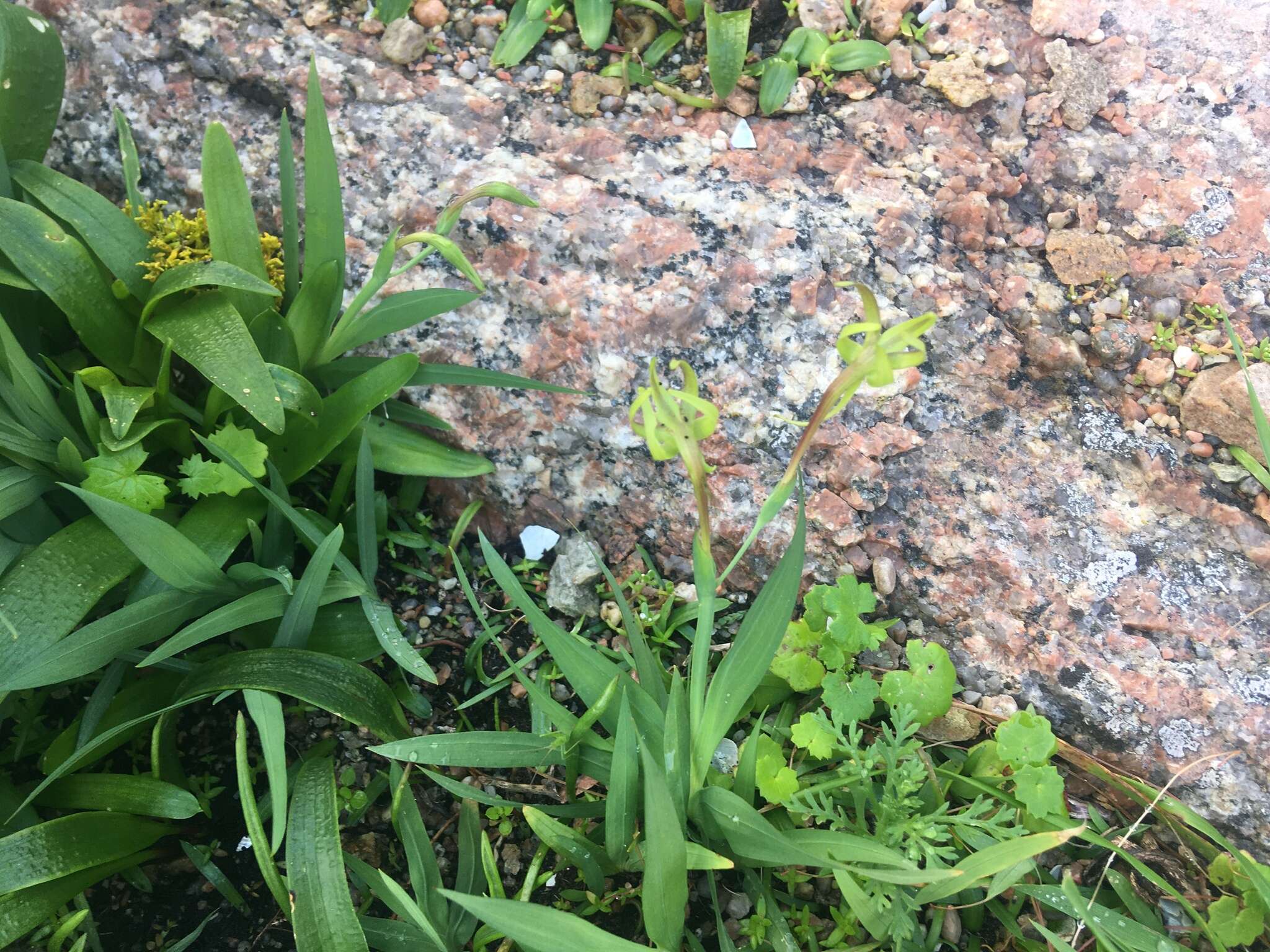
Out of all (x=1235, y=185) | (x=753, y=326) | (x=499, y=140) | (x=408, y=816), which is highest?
(x=1235, y=185)

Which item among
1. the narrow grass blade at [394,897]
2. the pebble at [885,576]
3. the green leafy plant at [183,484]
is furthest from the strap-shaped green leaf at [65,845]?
the pebble at [885,576]

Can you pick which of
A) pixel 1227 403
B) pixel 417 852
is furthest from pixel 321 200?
pixel 1227 403

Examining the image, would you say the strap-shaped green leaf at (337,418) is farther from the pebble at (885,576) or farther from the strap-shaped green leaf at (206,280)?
the pebble at (885,576)

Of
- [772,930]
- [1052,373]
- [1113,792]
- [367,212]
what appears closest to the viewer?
[772,930]

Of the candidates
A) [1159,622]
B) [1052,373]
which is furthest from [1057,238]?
[1159,622]

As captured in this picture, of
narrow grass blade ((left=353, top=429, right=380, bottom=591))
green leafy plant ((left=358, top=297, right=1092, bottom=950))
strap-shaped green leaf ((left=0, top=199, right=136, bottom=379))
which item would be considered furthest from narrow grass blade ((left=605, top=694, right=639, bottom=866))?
strap-shaped green leaf ((left=0, top=199, right=136, bottom=379))

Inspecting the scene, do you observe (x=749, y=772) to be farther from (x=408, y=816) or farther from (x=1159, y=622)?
(x=1159, y=622)

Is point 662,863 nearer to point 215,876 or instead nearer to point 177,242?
point 215,876
